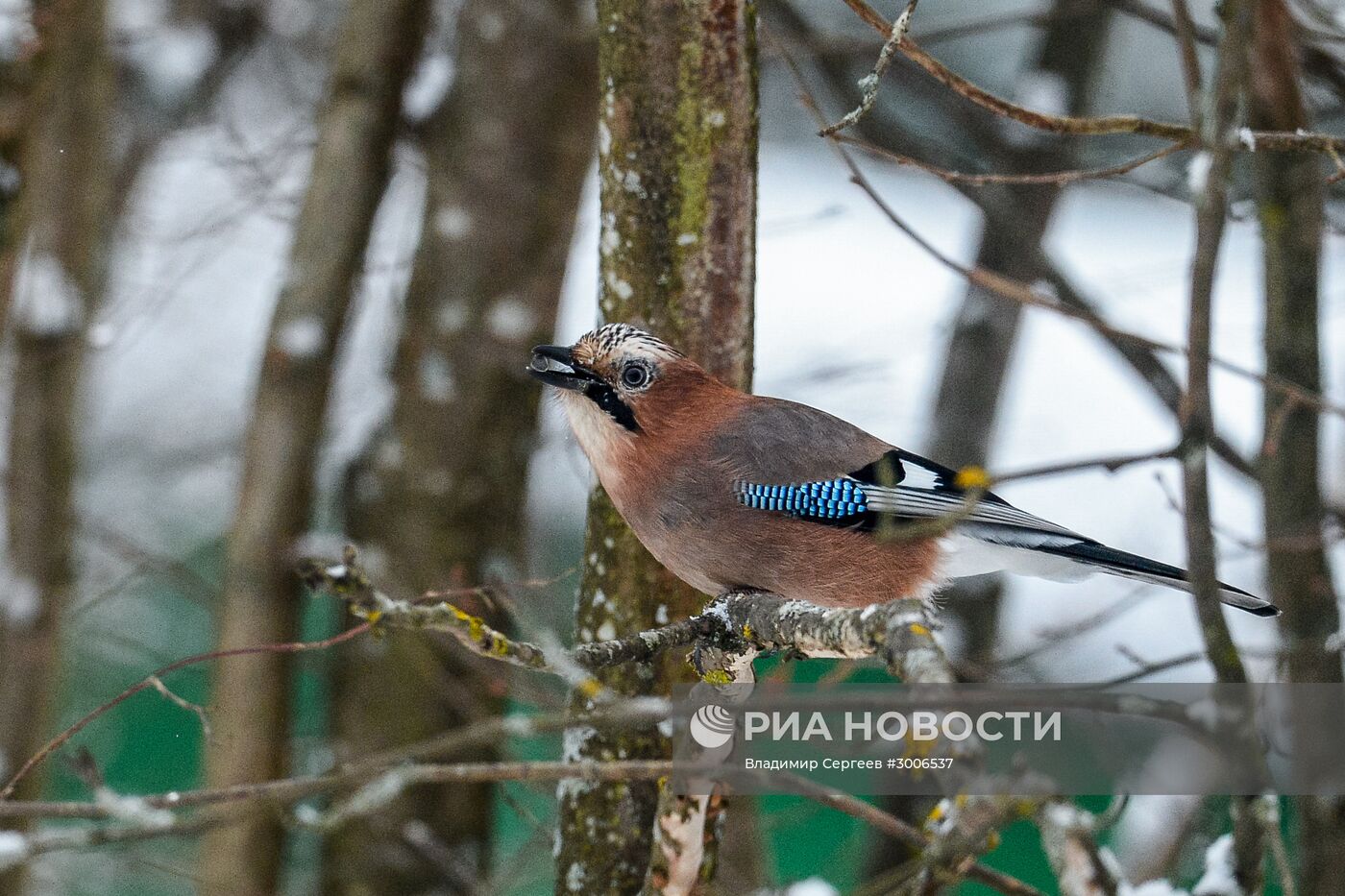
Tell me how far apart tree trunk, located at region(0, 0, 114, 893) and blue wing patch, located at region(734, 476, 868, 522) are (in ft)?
10.8

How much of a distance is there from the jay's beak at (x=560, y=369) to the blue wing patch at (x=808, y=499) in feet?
1.44

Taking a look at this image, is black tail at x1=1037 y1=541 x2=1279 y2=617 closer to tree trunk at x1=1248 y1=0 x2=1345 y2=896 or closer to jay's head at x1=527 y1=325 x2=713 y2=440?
jay's head at x1=527 y1=325 x2=713 y2=440

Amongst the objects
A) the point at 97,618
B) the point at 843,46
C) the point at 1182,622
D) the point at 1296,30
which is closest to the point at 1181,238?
the point at 1182,622

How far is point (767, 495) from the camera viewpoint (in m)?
3.25

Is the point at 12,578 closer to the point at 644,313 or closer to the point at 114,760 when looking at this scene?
the point at 114,760

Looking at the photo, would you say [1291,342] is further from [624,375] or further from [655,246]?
[624,375]

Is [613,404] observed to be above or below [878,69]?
below

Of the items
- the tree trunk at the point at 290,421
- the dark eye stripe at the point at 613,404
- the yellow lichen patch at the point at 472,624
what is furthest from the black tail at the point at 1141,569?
the tree trunk at the point at 290,421

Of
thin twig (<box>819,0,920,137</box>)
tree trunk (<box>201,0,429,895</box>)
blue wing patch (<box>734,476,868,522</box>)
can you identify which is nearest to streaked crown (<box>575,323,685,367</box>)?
blue wing patch (<box>734,476,868,522</box>)

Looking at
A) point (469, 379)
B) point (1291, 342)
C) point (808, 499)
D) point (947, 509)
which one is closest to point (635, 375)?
point (808, 499)

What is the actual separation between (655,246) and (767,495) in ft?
2.14

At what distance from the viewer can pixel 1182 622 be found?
27.1 ft

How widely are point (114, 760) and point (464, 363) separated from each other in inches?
109

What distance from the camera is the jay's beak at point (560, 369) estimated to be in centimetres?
328
